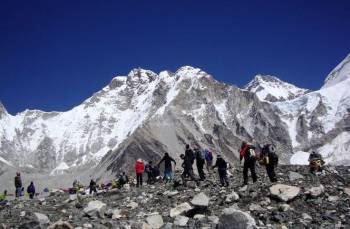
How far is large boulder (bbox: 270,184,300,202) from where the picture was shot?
65.4ft

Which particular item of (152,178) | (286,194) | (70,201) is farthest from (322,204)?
A: (152,178)

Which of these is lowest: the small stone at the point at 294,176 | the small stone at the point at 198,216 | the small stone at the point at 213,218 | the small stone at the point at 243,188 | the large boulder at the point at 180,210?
the small stone at the point at 213,218

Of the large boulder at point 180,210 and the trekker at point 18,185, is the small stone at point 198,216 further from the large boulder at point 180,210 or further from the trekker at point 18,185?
the trekker at point 18,185

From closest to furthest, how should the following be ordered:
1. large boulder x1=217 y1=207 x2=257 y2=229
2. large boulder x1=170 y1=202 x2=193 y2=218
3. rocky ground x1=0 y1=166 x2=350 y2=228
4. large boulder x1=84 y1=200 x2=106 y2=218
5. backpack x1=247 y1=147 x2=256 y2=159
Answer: large boulder x1=217 y1=207 x2=257 y2=229 → rocky ground x1=0 y1=166 x2=350 y2=228 → large boulder x1=170 y1=202 x2=193 y2=218 → large boulder x1=84 y1=200 x2=106 y2=218 → backpack x1=247 y1=147 x2=256 y2=159

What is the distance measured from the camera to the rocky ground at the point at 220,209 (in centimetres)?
1810

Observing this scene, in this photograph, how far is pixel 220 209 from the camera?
20.7 meters

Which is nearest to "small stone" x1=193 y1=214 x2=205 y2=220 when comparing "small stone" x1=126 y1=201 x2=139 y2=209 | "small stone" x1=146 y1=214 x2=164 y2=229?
"small stone" x1=146 y1=214 x2=164 y2=229

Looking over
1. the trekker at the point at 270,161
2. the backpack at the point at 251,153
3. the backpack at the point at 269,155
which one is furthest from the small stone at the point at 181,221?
the backpack at the point at 269,155

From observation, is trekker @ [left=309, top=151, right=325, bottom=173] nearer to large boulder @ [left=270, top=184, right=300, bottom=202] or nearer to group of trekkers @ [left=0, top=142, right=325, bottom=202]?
group of trekkers @ [left=0, top=142, right=325, bottom=202]

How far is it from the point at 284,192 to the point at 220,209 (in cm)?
249

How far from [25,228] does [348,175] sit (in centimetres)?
1494

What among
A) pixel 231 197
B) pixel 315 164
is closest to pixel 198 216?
pixel 231 197

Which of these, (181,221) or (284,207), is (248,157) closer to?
(284,207)

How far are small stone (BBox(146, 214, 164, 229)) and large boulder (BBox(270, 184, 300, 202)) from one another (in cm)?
434
